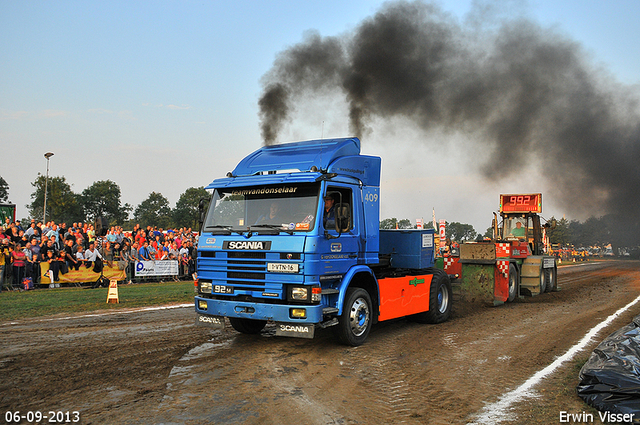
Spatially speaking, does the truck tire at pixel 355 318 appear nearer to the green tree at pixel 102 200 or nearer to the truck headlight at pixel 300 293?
the truck headlight at pixel 300 293

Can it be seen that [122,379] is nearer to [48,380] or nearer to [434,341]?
[48,380]

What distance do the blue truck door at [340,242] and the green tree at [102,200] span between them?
8051 cm

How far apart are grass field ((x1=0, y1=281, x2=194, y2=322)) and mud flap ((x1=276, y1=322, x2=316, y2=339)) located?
6.57 metres

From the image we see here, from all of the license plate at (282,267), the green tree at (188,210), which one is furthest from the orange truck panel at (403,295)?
the green tree at (188,210)

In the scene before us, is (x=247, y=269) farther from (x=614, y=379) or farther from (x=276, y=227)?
(x=614, y=379)

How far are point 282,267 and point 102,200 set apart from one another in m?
83.2

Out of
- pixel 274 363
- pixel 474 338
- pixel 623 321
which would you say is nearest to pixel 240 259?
pixel 274 363

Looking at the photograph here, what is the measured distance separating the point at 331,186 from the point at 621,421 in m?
4.59

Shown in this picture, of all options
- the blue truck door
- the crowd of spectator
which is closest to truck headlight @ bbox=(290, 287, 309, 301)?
the blue truck door

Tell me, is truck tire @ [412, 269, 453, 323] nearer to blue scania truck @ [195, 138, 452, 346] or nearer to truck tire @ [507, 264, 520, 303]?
blue scania truck @ [195, 138, 452, 346]

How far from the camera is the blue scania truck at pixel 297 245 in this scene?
269 inches

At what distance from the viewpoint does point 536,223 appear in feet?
58.0

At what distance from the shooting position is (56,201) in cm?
5356

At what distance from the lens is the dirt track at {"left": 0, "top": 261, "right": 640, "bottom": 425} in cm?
473
